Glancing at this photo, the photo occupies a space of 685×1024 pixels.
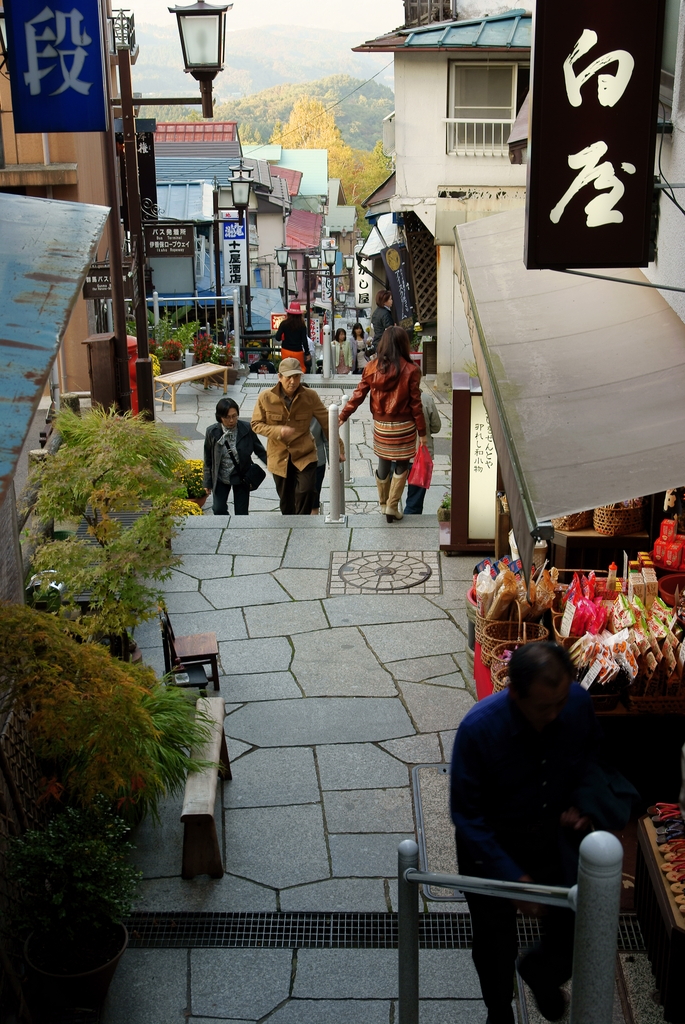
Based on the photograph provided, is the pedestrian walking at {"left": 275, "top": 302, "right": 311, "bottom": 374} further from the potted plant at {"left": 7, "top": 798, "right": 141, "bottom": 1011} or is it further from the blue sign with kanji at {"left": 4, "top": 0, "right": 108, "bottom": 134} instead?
the potted plant at {"left": 7, "top": 798, "right": 141, "bottom": 1011}

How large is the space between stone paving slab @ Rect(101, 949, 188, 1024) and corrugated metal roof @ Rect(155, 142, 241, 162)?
133ft

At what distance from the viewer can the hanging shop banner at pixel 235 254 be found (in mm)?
29578

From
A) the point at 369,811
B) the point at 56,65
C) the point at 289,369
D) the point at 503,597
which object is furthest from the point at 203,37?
the point at 369,811

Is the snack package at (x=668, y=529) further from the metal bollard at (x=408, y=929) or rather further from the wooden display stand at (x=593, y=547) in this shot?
the metal bollard at (x=408, y=929)

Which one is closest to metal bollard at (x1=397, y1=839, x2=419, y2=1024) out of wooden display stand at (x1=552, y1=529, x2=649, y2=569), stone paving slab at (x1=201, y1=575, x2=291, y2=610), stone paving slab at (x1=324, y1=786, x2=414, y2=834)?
stone paving slab at (x1=324, y1=786, x2=414, y2=834)

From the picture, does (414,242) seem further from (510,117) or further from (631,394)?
(631,394)

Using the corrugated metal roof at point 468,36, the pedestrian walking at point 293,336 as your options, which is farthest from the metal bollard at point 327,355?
the corrugated metal roof at point 468,36

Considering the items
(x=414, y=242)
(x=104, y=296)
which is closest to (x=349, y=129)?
(x=414, y=242)

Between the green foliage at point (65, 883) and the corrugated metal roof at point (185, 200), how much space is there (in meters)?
32.6

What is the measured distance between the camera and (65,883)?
421 cm

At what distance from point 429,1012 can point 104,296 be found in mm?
8878

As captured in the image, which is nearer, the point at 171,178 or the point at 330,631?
the point at 330,631

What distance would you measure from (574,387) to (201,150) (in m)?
39.7

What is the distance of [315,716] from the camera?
273 inches
